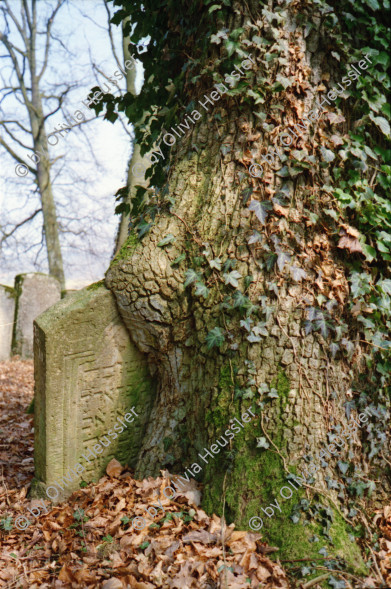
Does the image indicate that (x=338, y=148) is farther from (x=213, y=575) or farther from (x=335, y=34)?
(x=213, y=575)

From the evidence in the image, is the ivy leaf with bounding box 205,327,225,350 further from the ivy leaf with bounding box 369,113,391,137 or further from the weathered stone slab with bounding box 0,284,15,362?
the weathered stone slab with bounding box 0,284,15,362

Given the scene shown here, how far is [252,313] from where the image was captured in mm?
2904

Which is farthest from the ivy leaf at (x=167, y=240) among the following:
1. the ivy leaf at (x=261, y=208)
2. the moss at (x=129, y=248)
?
the ivy leaf at (x=261, y=208)

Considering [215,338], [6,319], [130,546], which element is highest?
[6,319]

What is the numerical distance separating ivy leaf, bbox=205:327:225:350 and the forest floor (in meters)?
1.03

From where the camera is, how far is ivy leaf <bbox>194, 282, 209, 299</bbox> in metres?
3.03

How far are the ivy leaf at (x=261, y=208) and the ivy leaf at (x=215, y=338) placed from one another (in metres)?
0.80

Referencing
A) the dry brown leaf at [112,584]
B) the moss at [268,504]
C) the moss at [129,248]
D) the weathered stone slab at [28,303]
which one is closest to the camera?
the dry brown leaf at [112,584]

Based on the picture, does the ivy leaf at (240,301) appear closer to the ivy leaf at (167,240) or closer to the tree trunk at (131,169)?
the ivy leaf at (167,240)

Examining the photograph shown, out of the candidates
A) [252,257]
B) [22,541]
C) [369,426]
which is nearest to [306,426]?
[369,426]

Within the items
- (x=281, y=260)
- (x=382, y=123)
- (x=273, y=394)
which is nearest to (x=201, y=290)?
(x=281, y=260)

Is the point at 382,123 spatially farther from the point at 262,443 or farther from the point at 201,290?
the point at 262,443

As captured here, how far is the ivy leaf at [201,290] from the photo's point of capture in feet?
9.93

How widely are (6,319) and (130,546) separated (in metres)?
8.07
